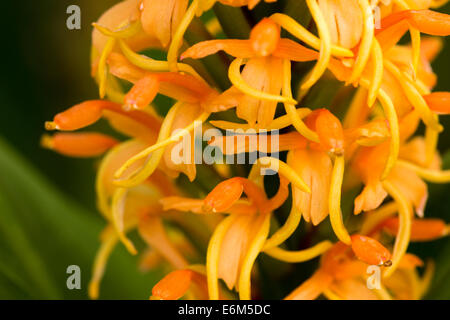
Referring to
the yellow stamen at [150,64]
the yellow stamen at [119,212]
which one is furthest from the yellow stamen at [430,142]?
the yellow stamen at [119,212]

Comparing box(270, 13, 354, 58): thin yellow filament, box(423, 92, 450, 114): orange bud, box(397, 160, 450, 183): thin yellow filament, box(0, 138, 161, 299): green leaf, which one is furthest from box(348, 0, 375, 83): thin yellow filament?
box(0, 138, 161, 299): green leaf

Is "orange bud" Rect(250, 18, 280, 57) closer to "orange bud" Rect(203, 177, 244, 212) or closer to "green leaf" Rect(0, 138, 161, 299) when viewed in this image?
"orange bud" Rect(203, 177, 244, 212)

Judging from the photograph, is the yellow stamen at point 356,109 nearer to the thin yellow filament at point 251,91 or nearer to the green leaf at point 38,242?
the thin yellow filament at point 251,91

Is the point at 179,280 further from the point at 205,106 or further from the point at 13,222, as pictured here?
the point at 13,222

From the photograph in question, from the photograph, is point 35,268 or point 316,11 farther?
point 35,268

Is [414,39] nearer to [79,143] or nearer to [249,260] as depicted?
[249,260]

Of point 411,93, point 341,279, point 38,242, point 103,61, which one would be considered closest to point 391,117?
point 411,93
